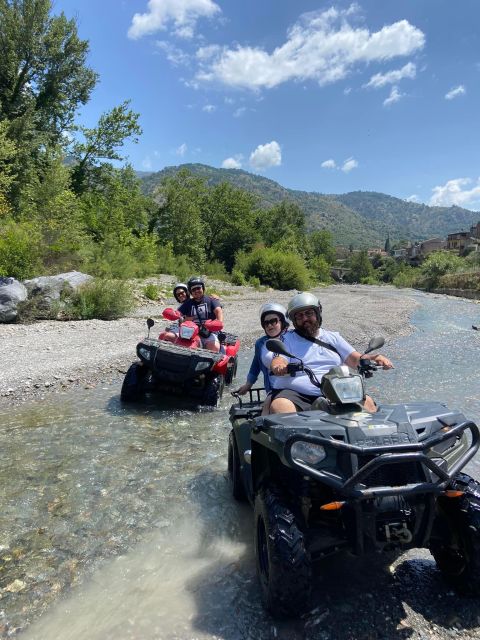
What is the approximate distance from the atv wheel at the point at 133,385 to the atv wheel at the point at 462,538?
5339mm

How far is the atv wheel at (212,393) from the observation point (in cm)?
741

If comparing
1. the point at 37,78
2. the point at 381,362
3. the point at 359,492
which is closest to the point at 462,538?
the point at 359,492

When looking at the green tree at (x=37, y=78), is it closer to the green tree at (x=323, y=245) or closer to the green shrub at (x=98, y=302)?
the green shrub at (x=98, y=302)

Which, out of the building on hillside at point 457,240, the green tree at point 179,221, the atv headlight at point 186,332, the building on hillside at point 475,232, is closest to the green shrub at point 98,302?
the atv headlight at point 186,332

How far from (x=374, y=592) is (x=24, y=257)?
14.7 metres

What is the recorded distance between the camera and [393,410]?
9.99 feet

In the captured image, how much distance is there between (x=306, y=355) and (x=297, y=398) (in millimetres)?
479

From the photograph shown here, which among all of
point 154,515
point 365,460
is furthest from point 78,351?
point 365,460

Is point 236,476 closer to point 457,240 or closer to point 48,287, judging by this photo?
point 48,287

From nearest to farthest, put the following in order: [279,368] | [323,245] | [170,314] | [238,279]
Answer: [279,368] < [170,314] < [238,279] < [323,245]

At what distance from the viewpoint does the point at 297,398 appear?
3.85m

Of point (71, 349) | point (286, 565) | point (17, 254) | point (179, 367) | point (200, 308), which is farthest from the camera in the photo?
point (17, 254)

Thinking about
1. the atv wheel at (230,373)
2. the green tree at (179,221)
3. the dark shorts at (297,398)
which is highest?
the green tree at (179,221)

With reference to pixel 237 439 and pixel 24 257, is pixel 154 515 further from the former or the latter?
pixel 24 257
